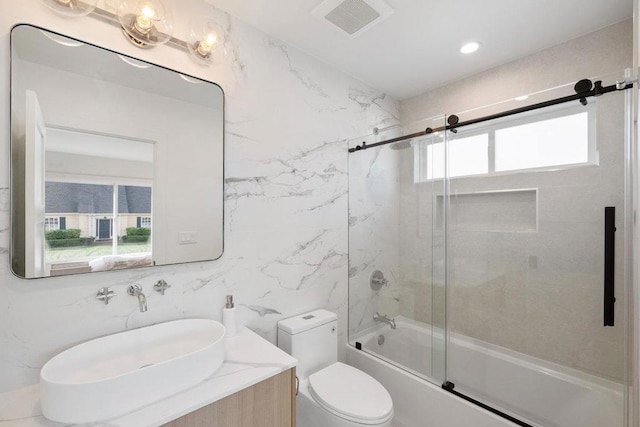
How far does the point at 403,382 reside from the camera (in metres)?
1.91

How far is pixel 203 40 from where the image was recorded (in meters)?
1.50

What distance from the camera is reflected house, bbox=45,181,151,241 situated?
3.81ft

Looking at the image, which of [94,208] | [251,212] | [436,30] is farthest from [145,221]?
[436,30]

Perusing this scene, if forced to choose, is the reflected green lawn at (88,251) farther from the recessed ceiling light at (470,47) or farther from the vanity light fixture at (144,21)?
the recessed ceiling light at (470,47)

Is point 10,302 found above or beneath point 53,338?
above

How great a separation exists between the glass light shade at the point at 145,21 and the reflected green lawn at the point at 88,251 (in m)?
0.93

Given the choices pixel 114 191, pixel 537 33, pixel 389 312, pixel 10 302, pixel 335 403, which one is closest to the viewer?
pixel 10 302

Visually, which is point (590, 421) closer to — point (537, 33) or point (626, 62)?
point (626, 62)

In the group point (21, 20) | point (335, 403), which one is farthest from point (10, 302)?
point (335, 403)

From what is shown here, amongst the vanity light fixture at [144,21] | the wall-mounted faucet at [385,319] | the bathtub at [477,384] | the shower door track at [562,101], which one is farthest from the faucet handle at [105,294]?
the shower door track at [562,101]

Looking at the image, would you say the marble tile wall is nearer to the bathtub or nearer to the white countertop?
the white countertop

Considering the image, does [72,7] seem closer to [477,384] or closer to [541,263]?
[541,263]

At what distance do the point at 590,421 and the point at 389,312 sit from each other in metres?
1.24

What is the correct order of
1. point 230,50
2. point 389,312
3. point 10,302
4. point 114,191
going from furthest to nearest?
point 389,312
point 230,50
point 114,191
point 10,302
